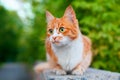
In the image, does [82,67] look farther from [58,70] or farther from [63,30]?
[63,30]

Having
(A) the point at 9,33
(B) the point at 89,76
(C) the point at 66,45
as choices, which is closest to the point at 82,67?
(B) the point at 89,76

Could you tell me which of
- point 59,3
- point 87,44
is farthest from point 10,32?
point 87,44

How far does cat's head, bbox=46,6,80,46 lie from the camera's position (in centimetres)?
321

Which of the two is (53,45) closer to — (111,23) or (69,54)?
(69,54)

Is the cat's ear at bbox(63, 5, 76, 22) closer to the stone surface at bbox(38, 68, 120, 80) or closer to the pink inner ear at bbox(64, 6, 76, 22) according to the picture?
the pink inner ear at bbox(64, 6, 76, 22)

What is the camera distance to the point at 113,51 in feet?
17.5

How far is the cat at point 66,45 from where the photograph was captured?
3.24 m

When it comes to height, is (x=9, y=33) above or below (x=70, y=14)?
above

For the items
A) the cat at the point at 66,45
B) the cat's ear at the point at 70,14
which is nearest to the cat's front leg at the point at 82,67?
the cat at the point at 66,45

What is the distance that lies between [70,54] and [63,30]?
9.4 inches

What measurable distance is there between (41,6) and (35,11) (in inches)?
8.9

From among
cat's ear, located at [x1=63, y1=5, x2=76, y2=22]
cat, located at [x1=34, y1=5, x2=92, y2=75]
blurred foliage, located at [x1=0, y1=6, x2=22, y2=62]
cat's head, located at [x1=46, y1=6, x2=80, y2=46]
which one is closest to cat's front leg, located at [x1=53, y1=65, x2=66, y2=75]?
cat, located at [x1=34, y1=5, x2=92, y2=75]

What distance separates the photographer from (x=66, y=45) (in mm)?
3297

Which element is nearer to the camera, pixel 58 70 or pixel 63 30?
pixel 63 30
